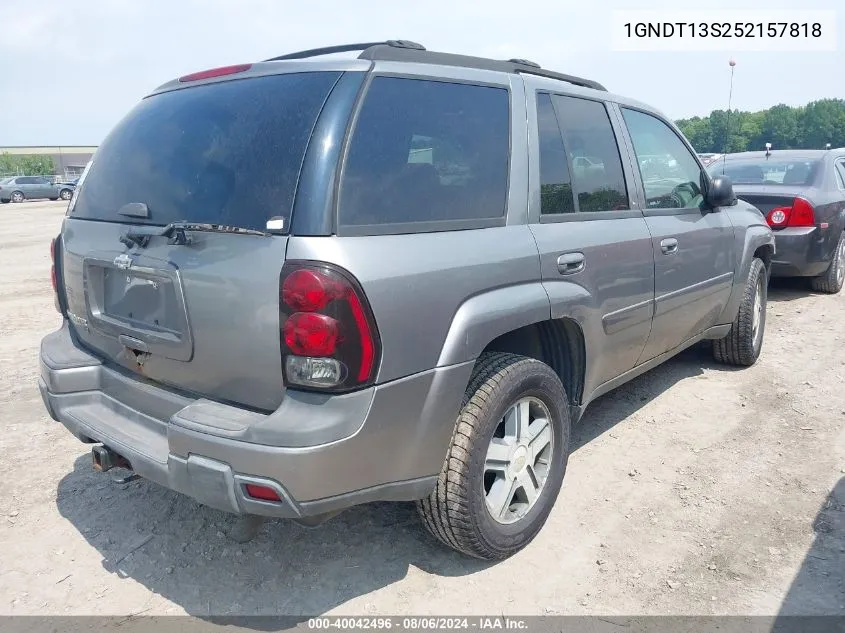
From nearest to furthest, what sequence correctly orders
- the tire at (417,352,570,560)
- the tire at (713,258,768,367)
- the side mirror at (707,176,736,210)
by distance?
the tire at (417,352,570,560) < the side mirror at (707,176,736,210) < the tire at (713,258,768,367)

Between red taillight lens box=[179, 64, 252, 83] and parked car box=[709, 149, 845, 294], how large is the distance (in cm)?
602

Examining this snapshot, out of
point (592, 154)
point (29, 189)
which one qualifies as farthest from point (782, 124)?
point (592, 154)

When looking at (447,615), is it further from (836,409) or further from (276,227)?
(836,409)

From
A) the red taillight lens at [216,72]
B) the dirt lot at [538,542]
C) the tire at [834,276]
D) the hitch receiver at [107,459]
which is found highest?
the red taillight lens at [216,72]

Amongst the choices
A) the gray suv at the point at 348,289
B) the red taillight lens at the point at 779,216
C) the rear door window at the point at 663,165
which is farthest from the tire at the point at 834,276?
the gray suv at the point at 348,289

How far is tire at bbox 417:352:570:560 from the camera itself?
97.7 inches

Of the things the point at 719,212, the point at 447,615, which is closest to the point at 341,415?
the point at 447,615

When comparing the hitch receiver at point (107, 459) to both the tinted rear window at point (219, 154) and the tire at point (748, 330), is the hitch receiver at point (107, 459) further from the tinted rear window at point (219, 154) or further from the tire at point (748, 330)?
the tire at point (748, 330)

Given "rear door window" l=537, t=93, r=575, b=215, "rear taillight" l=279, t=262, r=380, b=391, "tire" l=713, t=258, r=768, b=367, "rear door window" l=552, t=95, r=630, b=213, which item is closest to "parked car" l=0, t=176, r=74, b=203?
"tire" l=713, t=258, r=768, b=367

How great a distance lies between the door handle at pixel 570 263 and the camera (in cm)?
288

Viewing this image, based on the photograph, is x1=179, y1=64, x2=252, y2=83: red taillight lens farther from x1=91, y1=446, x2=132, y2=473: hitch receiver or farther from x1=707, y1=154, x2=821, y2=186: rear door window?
x1=707, y1=154, x2=821, y2=186: rear door window

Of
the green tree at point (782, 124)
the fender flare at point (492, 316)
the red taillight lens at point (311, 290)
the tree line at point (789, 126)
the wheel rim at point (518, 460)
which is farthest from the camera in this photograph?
the green tree at point (782, 124)

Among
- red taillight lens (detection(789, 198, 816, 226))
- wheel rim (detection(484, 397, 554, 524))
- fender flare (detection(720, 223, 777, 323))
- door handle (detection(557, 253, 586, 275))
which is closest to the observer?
wheel rim (detection(484, 397, 554, 524))

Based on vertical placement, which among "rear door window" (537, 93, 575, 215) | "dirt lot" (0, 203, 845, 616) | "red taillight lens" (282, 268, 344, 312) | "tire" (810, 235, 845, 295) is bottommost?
"dirt lot" (0, 203, 845, 616)
